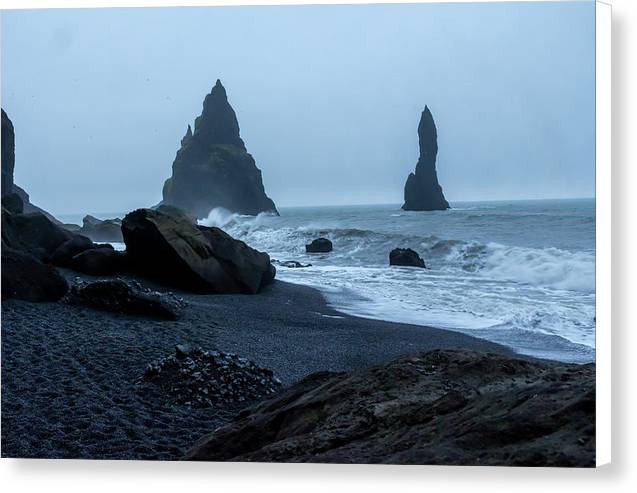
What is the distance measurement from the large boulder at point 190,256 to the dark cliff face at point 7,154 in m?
1.01

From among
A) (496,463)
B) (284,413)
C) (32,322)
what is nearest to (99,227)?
(32,322)

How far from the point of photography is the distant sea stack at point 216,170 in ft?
14.5

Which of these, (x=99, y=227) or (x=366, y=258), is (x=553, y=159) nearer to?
(x=366, y=258)

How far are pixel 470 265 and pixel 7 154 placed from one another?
3.48 metres

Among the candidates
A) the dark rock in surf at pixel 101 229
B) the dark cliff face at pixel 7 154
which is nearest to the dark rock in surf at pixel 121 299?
the dark rock in surf at pixel 101 229

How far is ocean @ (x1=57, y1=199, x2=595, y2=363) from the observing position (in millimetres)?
4164

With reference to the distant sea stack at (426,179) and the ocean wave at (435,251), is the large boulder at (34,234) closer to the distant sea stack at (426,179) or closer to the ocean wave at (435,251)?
the ocean wave at (435,251)

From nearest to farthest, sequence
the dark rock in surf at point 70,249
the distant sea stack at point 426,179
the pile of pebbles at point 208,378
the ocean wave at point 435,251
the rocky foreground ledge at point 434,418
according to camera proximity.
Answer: the rocky foreground ledge at point 434,418 → the pile of pebbles at point 208,378 → the ocean wave at point 435,251 → the distant sea stack at point 426,179 → the dark rock in surf at point 70,249

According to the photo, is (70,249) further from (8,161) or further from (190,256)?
(8,161)

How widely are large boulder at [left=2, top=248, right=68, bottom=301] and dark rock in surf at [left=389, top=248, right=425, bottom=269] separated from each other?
315 cm

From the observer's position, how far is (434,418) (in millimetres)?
2967

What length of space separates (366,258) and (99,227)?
255cm
